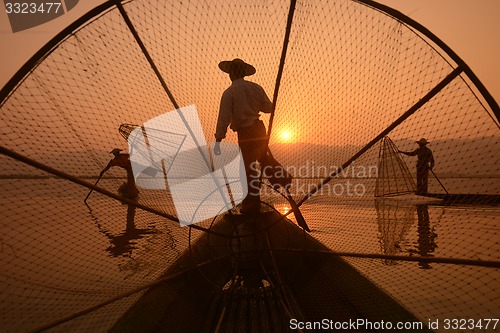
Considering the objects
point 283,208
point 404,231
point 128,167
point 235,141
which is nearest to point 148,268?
point 235,141

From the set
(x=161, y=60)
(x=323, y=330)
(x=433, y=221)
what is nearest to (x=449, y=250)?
(x=433, y=221)

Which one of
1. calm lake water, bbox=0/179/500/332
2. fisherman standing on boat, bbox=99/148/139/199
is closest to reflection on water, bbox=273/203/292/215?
calm lake water, bbox=0/179/500/332

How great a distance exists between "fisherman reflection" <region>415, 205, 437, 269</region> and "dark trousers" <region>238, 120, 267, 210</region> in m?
2.45

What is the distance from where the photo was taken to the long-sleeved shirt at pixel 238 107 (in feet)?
11.6

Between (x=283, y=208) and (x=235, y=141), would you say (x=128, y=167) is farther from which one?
(x=235, y=141)

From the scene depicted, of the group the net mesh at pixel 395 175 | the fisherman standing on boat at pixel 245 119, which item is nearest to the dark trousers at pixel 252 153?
the fisherman standing on boat at pixel 245 119

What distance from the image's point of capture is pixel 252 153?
353 cm

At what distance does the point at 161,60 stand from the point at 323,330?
3491 mm

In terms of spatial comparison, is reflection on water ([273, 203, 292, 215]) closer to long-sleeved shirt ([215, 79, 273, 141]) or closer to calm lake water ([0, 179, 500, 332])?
calm lake water ([0, 179, 500, 332])

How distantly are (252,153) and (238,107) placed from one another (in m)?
0.58

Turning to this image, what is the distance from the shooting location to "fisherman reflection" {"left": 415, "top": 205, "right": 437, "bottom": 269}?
4.67m

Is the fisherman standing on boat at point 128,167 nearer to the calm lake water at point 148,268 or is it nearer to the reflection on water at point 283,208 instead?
the calm lake water at point 148,268


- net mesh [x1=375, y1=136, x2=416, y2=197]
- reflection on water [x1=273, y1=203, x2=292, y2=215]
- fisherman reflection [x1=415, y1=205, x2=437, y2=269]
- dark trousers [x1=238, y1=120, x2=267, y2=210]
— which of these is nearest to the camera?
dark trousers [x1=238, y1=120, x2=267, y2=210]

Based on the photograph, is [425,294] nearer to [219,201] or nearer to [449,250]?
[449,250]
